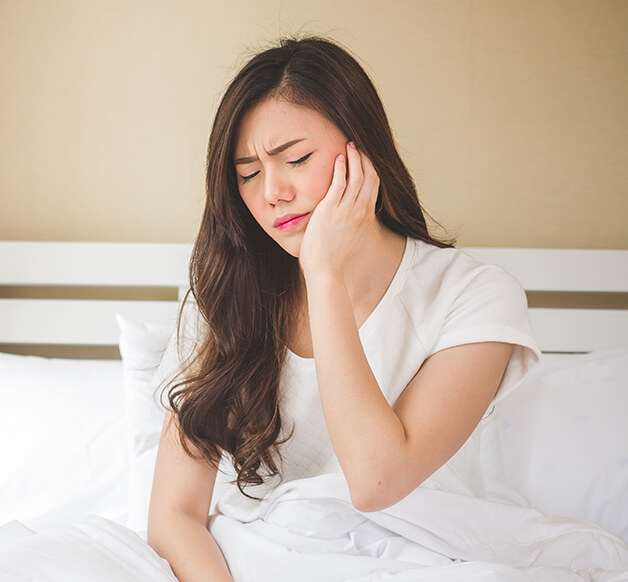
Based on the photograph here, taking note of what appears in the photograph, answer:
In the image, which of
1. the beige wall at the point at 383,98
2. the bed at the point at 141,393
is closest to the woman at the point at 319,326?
the bed at the point at 141,393

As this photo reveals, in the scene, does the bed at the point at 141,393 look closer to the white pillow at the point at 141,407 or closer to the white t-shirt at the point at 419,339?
the white pillow at the point at 141,407

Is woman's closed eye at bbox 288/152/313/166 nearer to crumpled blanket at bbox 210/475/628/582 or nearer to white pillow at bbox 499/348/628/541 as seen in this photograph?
crumpled blanket at bbox 210/475/628/582

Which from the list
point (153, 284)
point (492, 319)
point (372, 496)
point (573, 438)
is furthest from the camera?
point (153, 284)

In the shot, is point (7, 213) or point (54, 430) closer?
point (54, 430)

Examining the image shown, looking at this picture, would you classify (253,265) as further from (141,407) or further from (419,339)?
(141,407)

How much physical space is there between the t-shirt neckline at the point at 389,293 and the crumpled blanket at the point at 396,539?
0.22m

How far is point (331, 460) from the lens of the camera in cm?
109

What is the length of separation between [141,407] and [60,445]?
8.1 inches

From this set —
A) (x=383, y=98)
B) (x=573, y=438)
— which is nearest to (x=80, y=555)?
(x=573, y=438)

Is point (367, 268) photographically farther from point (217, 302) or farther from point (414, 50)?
point (414, 50)

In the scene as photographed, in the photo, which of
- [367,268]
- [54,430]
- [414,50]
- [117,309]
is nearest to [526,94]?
[414,50]

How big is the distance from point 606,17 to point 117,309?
5.09 feet

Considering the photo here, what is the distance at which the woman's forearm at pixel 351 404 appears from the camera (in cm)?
85

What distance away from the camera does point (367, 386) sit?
89cm
